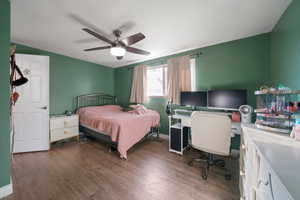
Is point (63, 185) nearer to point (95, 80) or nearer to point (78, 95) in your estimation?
point (78, 95)

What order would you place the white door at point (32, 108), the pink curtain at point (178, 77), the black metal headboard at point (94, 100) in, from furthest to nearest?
the black metal headboard at point (94, 100) → the pink curtain at point (178, 77) → the white door at point (32, 108)

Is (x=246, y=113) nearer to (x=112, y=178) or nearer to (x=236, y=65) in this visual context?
(x=236, y=65)

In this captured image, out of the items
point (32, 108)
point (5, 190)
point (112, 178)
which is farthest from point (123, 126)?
point (32, 108)

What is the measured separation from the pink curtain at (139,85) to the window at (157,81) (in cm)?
14

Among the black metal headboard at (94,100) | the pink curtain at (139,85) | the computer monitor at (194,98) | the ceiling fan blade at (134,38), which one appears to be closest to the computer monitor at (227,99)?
the computer monitor at (194,98)

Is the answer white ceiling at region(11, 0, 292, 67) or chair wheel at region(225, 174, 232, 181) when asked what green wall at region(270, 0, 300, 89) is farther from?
chair wheel at region(225, 174, 232, 181)

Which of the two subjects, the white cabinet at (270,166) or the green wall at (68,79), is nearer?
the white cabinet at (270,166)

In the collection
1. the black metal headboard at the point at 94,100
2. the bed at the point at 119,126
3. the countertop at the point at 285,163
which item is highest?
the black metal headboard at the point at 94,100

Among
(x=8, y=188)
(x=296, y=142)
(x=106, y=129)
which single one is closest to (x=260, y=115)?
(x=296, y=142)

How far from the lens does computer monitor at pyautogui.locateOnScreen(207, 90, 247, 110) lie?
7.64ft

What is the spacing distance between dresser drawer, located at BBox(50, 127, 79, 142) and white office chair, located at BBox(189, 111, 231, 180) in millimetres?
3118

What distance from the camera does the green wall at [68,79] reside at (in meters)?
3.42

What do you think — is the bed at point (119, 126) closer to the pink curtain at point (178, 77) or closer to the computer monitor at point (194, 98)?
the pink curtain at point (178, 77)

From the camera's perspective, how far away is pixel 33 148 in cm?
272
